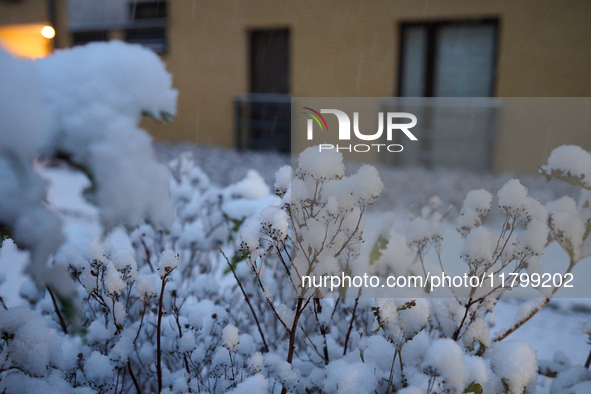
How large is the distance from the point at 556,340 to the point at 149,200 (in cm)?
222

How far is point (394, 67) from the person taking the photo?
653 cm

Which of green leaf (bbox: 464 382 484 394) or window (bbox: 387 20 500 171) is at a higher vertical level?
window (bbox: 387 20 500 171)

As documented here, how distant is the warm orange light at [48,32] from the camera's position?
8227 mm

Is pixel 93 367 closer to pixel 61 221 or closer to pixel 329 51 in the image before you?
pixel 61 221

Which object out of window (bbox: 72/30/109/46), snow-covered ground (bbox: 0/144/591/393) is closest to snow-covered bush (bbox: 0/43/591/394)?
snow-covered ground (bbox: 0/144/591/393)

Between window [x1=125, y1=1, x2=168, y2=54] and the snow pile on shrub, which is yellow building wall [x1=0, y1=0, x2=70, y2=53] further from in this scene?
the snow pile on shrub

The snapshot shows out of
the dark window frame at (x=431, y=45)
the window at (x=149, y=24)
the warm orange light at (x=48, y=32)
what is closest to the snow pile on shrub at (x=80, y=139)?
the dark window frame at (x=431, y=45)

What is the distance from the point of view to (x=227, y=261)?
48.2 inches

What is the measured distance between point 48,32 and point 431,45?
22.8 feet

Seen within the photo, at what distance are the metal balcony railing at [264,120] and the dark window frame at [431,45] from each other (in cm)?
192

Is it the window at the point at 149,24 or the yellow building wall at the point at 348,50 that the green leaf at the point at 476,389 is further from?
the window at the point at 149,24

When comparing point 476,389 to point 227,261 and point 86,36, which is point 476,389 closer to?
point 227,261

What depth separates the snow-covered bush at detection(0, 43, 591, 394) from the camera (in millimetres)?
677

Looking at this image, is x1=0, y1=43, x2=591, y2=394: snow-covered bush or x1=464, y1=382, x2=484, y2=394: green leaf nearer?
x1=0, y1=43, x2=591, y2=394: snow-covered bush
